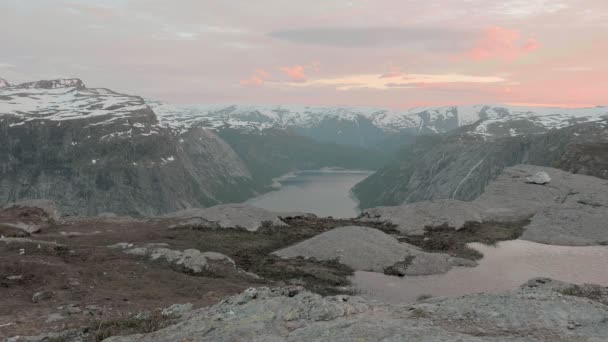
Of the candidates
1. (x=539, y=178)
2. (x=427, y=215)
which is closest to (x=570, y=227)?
(x=427, y=215)

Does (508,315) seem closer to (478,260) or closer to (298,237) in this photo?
(478,260)

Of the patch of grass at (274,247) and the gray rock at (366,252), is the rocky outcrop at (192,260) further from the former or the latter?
the gray rock at (366,252)

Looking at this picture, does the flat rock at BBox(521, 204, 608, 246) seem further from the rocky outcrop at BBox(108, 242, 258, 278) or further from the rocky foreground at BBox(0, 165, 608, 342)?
the rocky outcrop at BBox(108, 242, 258, 278)

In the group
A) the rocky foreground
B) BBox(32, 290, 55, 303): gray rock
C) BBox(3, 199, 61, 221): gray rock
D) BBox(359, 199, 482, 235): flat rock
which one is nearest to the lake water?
the rocky foreground

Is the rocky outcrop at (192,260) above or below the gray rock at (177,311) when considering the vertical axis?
below

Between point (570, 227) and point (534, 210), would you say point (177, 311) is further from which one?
point (534, 210)

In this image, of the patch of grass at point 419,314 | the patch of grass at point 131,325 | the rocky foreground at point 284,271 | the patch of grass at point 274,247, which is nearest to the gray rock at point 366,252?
the rocky foreground at point 284,271
